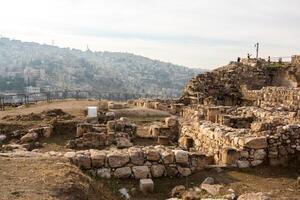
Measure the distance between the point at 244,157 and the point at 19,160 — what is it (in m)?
6.22

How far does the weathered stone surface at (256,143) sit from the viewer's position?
531 inches

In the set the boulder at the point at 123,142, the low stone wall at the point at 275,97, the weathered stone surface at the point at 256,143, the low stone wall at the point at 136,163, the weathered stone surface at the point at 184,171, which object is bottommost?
the boulder at the point at 123,142

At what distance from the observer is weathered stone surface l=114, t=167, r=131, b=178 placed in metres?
12.2

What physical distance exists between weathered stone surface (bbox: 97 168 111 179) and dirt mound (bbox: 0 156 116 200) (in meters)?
0.81

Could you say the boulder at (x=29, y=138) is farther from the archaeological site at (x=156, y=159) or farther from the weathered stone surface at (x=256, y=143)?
the weathered stone surface at (x=256, y=143)

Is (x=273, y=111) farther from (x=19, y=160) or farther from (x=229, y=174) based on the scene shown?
(x=19, y=160)

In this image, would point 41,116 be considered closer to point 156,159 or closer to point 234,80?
point 156,159

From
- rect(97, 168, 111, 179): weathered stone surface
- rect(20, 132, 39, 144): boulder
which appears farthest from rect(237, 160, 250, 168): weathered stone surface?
rect(20, 132, 39, 144): boulder

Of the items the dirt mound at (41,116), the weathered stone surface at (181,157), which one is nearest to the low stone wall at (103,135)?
the dirt mound at (41,116)

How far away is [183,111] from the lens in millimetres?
30688

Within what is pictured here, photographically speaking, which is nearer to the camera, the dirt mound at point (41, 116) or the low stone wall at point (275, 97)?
the dirt mound at point (41, 116)

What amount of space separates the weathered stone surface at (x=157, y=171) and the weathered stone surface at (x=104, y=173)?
1160 mm

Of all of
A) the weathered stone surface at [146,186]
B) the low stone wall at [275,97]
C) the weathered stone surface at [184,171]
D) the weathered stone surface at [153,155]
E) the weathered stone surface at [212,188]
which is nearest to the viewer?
the weathered stone surface at [212,188]

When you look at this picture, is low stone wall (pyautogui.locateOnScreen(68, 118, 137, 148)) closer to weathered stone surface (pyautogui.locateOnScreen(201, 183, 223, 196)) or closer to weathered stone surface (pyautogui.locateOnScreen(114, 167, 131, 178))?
weathered stone surface (pyautogui.locateOnScreen(114, 167, 131, 178))
